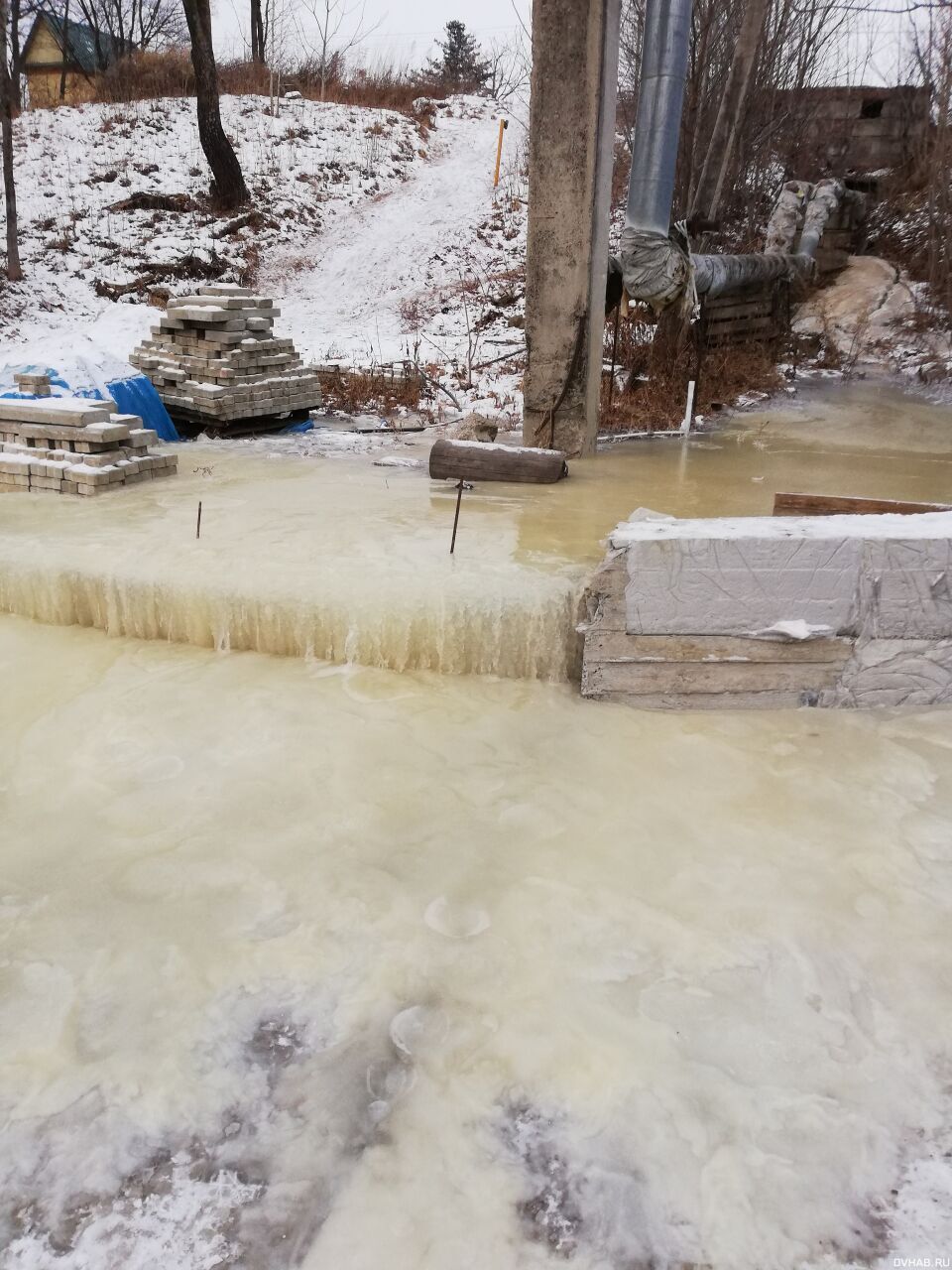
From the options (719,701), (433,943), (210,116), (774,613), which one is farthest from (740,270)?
(210,116)

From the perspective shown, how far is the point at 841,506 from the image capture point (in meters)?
4.88

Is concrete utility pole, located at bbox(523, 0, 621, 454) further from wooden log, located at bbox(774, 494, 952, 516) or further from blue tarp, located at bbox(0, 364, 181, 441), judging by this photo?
blue tarp, located at bbox(0, 364, 181, 441)

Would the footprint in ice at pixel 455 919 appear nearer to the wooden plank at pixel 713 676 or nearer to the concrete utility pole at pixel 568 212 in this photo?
the wooden plank at pixel 713 676

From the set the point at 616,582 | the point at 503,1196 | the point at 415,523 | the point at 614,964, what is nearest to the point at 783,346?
the point at 415,523

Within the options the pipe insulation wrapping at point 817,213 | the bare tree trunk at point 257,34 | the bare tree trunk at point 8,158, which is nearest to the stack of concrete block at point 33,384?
the bare tree trunk at point 8,158

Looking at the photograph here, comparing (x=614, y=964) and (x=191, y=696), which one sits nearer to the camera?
(x=614, y=964)

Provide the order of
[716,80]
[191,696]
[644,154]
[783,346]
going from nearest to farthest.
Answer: [191,696] → [644,154] → [783,346] → [716,80]

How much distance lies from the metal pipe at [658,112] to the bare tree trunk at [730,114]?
455 centimetres

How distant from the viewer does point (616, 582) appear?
155 inches

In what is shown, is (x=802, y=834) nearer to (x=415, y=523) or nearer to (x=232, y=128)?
(x=415, y=523)

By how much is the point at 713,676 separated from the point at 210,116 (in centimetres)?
1521

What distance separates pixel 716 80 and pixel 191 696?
41.9 ft

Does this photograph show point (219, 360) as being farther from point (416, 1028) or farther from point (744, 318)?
point (416, 1028)

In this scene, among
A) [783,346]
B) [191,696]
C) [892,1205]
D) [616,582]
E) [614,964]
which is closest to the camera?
[892,1205]
